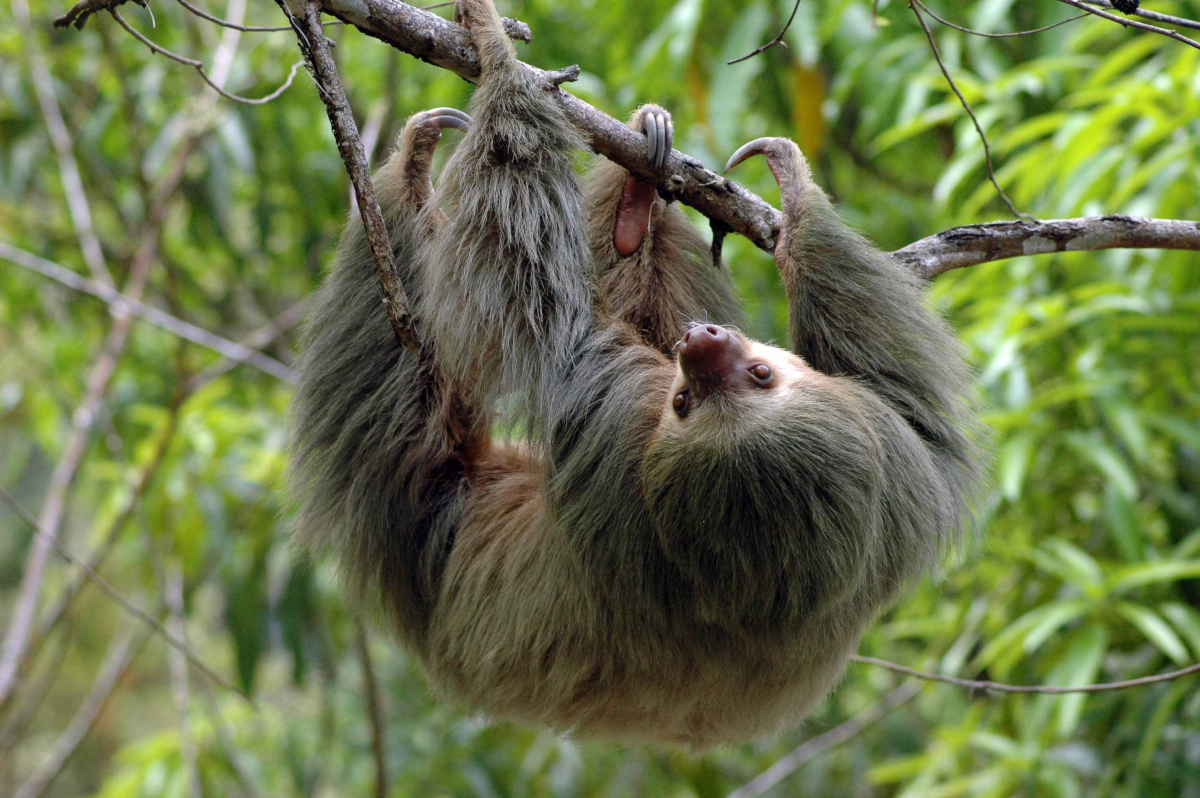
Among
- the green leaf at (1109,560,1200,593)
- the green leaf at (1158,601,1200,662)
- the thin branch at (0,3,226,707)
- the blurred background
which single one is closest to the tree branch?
the blurred background

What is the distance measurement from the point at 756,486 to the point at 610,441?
47 centimetres

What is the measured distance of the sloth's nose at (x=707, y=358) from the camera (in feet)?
9.18

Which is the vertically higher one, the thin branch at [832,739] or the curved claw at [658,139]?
the curved claw at [658,139]

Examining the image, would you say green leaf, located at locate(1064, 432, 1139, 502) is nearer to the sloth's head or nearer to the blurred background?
the blurred background

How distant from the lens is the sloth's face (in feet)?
9.13

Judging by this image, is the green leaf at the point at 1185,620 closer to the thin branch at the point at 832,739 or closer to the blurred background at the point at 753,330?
the blurred background at the point at 753,330

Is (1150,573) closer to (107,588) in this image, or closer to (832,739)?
(832,739)

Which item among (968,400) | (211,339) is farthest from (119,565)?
(968,400)

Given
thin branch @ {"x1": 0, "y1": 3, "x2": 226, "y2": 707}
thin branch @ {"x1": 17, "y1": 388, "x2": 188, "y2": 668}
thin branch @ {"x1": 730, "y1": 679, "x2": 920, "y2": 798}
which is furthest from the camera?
thin branch @ {"x1": 730, "y1": 679, "x2": 920, "y2": 798}

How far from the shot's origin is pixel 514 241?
310cm

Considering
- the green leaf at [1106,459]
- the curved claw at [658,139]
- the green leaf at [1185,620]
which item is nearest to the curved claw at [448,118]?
the curved claw at [658,139]

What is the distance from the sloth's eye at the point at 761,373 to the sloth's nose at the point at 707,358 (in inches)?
3.2

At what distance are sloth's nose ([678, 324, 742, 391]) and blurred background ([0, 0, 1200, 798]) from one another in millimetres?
1081

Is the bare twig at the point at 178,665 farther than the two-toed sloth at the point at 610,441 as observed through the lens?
Yes
